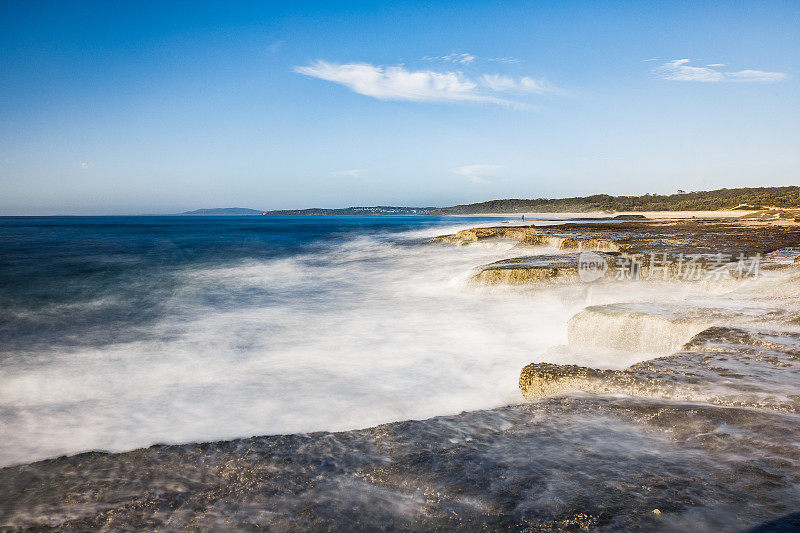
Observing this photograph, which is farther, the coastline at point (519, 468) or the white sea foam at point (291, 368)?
the white sea foam at point (291, 368)

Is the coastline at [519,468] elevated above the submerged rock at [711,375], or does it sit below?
below

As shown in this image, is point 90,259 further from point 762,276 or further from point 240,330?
point 762,276

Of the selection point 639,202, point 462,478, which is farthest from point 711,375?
point 639,202

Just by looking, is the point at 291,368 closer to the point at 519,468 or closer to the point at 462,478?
the point at 462,478

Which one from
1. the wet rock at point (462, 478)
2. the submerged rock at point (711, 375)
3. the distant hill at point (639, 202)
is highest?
the distant hill at point (639, 202)

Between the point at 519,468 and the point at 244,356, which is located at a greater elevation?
the point at 519,468

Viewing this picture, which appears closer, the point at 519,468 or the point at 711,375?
the point at 519,468

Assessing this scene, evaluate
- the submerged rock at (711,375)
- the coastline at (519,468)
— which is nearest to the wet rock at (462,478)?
the coastline at (519,468)

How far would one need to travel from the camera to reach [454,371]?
7.36m

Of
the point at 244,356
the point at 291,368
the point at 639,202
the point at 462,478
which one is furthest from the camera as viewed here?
the point at 639,202

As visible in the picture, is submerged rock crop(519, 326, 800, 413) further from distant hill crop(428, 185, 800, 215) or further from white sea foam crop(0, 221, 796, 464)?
distant hill crop(428, 185, 800, 215)

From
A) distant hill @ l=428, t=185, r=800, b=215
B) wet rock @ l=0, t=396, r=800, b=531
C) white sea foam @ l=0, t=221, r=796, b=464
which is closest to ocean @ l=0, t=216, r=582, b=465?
white sea foam @ l=0, t=221, r=796, b=464

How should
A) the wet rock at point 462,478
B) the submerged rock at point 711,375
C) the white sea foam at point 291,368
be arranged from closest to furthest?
1. the wet rock at point 462,478
2. the submerged rock at point 711,375
3. the white sea foam at point 291,368

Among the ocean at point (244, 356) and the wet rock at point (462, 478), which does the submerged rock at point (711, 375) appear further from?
the ocean at point (244, 356)
